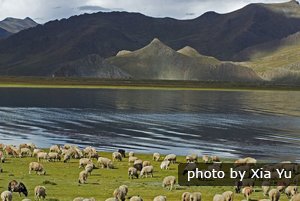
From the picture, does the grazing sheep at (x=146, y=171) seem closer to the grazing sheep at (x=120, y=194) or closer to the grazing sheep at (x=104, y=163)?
the grazing sheep at (x=104, y=163)

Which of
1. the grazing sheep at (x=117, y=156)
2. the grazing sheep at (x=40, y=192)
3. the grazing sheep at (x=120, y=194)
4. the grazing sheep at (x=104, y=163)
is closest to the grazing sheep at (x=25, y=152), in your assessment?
the grazing sheep at (x=117, y=156)

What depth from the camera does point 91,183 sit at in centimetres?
4031

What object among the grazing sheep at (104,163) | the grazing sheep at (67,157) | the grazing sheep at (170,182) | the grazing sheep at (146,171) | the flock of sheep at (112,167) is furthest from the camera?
the grazing sheep at (67,157)

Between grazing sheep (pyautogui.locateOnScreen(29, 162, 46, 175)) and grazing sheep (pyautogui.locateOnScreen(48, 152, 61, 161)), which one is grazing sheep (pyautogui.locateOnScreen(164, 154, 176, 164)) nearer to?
grazing sheep (pyautogui.locateOnScreen(48, 152, 61, 161))

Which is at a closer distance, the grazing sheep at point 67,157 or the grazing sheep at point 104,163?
the grazing sheep at point 104,163

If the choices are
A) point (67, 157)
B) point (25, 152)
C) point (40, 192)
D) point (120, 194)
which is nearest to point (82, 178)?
point (40, 192)

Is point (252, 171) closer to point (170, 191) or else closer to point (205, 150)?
point (170, 191)

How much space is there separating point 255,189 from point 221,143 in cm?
4274

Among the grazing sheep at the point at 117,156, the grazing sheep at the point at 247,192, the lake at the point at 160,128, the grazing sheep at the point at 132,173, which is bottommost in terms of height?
the lake at the point at 160,128

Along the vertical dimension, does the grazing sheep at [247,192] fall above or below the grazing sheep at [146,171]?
above

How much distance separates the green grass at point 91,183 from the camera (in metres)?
35.4

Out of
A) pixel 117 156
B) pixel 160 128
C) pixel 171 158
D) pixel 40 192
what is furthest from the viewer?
pixel 160 128

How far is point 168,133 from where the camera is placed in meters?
90.4

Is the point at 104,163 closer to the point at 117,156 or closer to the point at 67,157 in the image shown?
the point at 67,157
